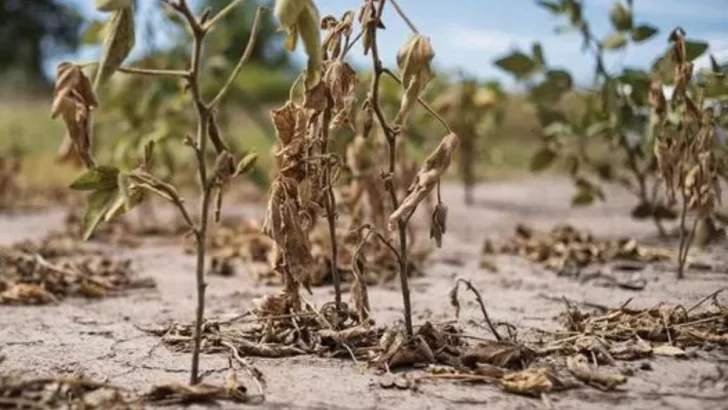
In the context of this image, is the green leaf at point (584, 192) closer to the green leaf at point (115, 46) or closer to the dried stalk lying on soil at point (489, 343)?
the dried stalk lying on soil at point (489, 343)

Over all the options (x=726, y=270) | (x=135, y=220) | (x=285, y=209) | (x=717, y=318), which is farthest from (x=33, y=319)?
(x=135, y=220)

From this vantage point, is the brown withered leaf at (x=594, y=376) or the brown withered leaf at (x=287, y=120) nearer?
the brown withered leaf at (x=594, y=376)

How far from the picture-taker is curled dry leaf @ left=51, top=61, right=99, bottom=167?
125 centimetres

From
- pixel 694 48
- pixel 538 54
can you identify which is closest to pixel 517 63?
pixel 538 54

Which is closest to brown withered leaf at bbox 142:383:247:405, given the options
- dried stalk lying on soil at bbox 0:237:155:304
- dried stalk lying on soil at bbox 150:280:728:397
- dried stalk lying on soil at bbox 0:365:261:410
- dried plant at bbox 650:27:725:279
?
dried stalk lying on soil at bbox 0:365:261:410

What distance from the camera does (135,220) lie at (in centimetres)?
414

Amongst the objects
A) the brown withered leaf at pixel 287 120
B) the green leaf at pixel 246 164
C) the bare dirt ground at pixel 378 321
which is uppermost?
the brown withered leaf at pixel 287 120

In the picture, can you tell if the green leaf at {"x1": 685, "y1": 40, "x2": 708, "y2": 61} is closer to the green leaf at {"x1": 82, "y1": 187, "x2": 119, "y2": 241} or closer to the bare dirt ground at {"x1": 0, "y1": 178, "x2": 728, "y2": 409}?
the bare dirt ground at {"x1": 0, "y1": 178, "x2": 728, "y2": 409}

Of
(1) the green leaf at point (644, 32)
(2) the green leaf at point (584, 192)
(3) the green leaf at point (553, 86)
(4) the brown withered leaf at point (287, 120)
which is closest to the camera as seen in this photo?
(4) the brown withered leaf at point (287, 120)

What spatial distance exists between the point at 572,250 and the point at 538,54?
1.87 feet

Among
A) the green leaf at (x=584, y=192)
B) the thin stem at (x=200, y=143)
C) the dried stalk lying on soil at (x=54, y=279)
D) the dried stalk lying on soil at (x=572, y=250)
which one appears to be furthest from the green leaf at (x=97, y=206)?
the green leaf at (x=584, y=192)

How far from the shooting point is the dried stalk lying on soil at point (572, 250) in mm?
2562

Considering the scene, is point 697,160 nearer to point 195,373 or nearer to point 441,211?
point 441,211

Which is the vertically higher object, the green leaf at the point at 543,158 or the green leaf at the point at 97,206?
the green leaf at the point at 543,158
